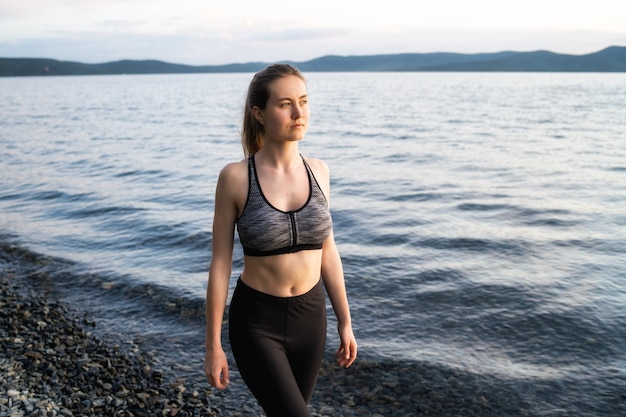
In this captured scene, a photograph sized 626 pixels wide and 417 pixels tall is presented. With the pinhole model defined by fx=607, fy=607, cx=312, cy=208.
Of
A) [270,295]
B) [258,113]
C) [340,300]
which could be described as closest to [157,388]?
[340,300]

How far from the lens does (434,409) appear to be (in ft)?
22.7

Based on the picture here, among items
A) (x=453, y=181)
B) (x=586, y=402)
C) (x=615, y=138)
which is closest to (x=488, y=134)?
(x=615, y=138)

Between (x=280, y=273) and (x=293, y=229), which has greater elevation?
(x=293, y=229)

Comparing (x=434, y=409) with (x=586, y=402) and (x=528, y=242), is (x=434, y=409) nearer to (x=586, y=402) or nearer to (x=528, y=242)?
(x=586, y=402)

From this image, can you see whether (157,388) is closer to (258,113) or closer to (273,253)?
(273,253)

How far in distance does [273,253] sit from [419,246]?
10457 millimetres


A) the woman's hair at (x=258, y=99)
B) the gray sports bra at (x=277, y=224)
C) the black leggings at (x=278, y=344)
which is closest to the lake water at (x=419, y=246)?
the black leggings at (x=278, y=344)

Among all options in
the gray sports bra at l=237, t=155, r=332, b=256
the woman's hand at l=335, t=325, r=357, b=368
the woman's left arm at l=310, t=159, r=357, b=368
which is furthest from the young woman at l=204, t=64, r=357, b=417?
the woman's hand at l=335, t=325, r=357, b=368

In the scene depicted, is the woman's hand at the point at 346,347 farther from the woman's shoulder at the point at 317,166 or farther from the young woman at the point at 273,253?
the woman's shoulder at the point at 317,166

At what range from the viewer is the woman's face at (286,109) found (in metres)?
3.64

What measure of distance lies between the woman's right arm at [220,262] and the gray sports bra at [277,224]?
3.5 inches

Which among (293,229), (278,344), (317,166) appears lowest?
(278,344)

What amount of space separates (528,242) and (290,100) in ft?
37.9

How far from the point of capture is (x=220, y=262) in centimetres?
370
